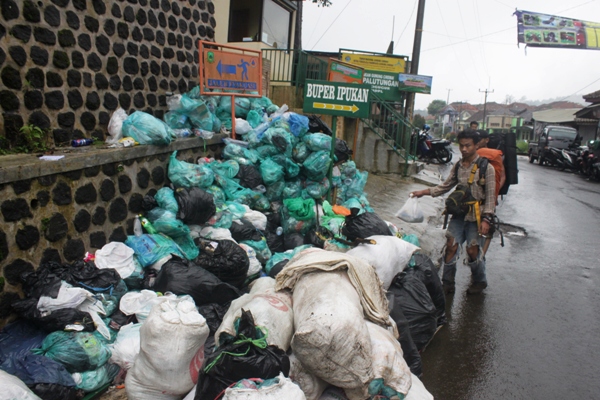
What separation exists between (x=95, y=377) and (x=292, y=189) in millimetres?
3430

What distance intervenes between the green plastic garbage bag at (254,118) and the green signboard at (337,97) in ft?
3.83

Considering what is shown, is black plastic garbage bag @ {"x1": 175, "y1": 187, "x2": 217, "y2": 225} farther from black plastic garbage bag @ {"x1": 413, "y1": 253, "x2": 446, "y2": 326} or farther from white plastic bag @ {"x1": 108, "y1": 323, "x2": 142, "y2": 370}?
black plastic garbage bag @ {"x1": 413, "y1": 253, "x2": 446, "y2": 326}

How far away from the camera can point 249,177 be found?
563 cm

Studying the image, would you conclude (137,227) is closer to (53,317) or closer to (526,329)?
(53,317)

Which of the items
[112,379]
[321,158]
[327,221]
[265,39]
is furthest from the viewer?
[265,39]

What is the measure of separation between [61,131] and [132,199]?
0.88 m

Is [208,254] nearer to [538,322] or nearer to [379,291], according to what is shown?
[379,291]

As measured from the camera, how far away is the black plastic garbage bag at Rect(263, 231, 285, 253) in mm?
5248

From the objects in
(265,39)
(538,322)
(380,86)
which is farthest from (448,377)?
(380,86)

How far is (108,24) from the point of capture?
474 cm

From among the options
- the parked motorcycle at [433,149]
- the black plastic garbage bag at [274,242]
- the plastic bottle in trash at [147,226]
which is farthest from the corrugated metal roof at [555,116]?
the plastic bottle in trash at [147,226]

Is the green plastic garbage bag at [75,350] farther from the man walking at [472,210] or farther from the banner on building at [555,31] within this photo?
the banner on building at [555,31]

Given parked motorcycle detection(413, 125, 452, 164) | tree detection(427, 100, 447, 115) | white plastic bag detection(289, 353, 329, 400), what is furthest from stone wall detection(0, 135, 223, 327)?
tree detection(427, 100, 447, 115)

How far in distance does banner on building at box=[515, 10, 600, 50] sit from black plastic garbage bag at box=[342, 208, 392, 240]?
1911cm
